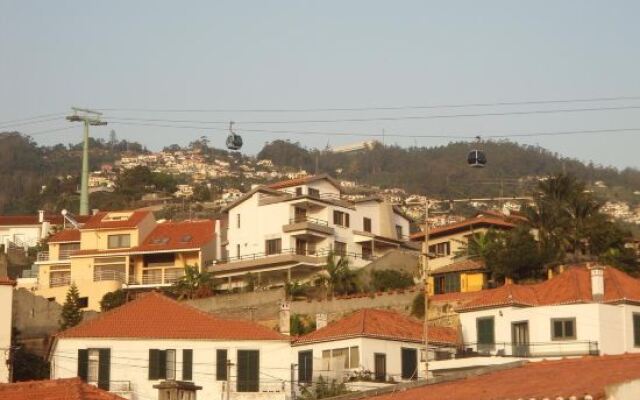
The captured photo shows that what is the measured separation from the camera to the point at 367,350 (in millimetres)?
63781

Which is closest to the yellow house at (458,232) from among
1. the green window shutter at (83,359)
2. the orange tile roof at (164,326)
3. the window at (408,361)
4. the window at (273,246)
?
the window at (273,246)

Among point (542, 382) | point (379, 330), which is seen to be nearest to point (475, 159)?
point (379, 330)

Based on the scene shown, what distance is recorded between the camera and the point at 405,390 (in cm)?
3847

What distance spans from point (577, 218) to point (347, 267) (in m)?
14.6

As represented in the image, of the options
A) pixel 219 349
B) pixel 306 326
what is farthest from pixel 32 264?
pixel 219 349

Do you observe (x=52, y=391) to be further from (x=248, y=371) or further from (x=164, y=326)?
(x=164, y=326)

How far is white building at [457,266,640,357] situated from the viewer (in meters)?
61.6

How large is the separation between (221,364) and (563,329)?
15333mm

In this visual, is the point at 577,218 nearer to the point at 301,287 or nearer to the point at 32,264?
the point at 301,287

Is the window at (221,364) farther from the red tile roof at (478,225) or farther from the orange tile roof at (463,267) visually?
the red tile roof at (478,225)

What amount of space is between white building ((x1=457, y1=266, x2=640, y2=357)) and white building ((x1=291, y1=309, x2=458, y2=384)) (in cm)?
181

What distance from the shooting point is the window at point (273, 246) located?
333 feet

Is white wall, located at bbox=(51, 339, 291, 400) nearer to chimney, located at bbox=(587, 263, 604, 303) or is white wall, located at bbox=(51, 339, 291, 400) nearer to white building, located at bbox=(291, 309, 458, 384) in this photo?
white building, located at bbox=(291, 309, 458, 384)

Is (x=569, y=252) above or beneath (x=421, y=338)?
above
